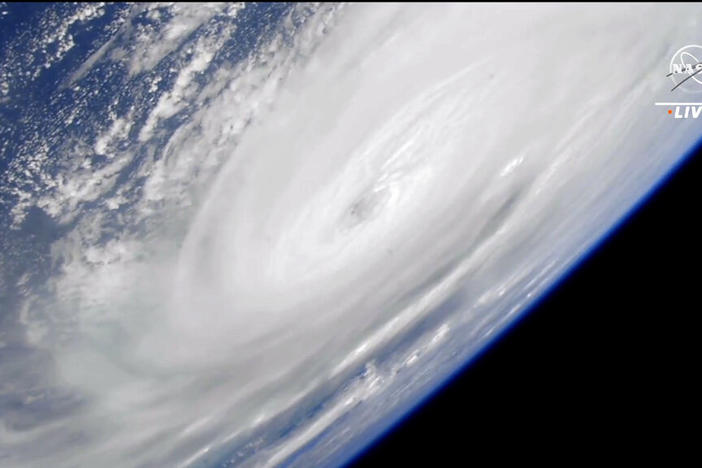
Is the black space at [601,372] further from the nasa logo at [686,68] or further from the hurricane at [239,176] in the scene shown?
the hurricane at [239,176]

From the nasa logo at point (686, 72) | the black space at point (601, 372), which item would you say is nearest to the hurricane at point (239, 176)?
the nasa logo at point (686, 72)

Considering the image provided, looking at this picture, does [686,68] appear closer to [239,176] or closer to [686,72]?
[686,72]

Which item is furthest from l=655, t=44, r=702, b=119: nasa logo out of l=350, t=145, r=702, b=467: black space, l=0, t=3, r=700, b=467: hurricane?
l=350, t=145, r=702, b=467: black space

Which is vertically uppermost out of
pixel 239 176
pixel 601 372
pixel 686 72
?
pixel 239 176

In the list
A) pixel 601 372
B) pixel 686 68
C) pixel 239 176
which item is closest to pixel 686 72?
pixel 686 68

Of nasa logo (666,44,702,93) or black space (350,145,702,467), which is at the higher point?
nasa logo (666,44,702,93)

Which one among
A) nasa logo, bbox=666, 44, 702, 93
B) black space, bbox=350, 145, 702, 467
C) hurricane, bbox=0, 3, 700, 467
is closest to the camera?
hurricane, bbox=0, 3, 700, 467

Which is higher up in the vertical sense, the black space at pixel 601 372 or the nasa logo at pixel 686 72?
the nasa logo at pixel 686 72

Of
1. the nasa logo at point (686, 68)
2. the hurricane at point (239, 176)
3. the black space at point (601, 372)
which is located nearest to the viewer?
the hurricane at point (239, 176)

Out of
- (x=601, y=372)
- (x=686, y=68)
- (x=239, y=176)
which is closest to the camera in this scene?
(x=239, y=176)

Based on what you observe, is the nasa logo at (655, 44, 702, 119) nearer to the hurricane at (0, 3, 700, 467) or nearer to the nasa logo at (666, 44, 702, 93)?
the nasa logo at (666, 44, 702, 93)
